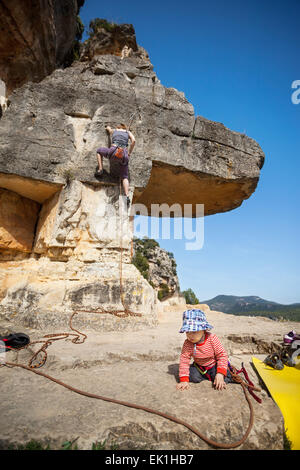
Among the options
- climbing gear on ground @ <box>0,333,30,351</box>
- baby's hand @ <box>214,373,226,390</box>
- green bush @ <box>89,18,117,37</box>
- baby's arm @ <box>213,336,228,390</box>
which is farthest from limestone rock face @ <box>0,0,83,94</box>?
baby's hand @ <box>214,373,226,390</box>

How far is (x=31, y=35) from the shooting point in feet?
22.7

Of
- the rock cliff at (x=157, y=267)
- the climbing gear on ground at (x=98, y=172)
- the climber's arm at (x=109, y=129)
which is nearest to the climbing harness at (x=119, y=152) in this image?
the climbing gear on ground at (x=98, y=172)

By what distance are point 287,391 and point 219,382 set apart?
1.98 feet

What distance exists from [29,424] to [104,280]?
9.85 ft

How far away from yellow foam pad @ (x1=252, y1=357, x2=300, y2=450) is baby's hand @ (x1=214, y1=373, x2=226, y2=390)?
40 cm

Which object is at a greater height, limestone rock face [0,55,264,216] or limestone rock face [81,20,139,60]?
limestone rock face [81,20,139,60]

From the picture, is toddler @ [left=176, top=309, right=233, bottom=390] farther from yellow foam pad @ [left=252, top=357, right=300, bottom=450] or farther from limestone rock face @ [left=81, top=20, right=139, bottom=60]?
limestone rock face @ [left=81, top=20, right=139, bottom=60]

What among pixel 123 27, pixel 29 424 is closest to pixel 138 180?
pixel 29 424

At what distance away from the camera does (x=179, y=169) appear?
18.2 feet

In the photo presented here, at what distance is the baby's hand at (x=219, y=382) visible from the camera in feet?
6.44

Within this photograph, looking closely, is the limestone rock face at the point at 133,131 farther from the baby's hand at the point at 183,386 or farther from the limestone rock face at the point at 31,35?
the baby's hand at the point at 183,386

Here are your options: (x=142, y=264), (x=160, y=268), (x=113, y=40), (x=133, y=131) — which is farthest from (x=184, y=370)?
(x=160, y=268)

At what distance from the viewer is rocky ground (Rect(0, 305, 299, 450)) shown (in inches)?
55.3

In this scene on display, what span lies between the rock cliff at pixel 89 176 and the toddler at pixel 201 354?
2.08 metres
